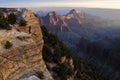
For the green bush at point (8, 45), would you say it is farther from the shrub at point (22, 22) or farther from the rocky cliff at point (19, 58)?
the shrub at point (22, 22)

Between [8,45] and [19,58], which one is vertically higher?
[8,45]

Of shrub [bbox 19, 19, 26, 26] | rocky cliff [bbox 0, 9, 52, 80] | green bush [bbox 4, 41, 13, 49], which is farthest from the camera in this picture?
shrub [bbox 19, 19, 26, 26]

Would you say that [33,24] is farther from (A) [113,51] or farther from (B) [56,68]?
(A) [113,51]

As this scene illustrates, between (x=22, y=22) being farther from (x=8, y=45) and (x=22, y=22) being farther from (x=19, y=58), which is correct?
(x=19, y=58)

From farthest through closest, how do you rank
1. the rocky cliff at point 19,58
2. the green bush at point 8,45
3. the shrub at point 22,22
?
the shrub at point 22,22 < the green bush at point 8,45 < the rocky cliff at point 19,58

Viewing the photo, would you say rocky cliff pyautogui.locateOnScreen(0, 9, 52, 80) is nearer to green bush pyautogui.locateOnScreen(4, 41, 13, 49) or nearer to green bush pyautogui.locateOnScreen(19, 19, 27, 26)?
green bush pyautogui.locateOnScreen(4, 41, 13, 49)

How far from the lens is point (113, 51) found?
197 meters

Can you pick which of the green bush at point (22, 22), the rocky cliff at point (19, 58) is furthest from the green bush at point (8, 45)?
the green bush at point (22, 22)

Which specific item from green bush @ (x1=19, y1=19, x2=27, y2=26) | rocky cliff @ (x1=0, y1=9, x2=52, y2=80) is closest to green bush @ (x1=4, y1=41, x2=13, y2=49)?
rocky cliff @ (x1=0, y1=9, x2=52, y2=80)

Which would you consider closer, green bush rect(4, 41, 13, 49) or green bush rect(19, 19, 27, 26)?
green bush rect(4, 41, 13, 49)

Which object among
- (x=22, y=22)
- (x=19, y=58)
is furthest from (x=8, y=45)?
(x=22, y=22)

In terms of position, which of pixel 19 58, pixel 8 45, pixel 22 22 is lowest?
pixel 19 58

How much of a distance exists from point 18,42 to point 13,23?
403 inches

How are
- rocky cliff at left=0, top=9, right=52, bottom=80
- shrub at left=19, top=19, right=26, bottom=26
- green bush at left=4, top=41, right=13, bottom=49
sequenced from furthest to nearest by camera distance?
shrub at left=19, top=19, right=26, bottom=26 → green bush at left=4, top=41, right=13, bottom=49 → rocky cliff at left=0, top=9, right=52, bottom=80
